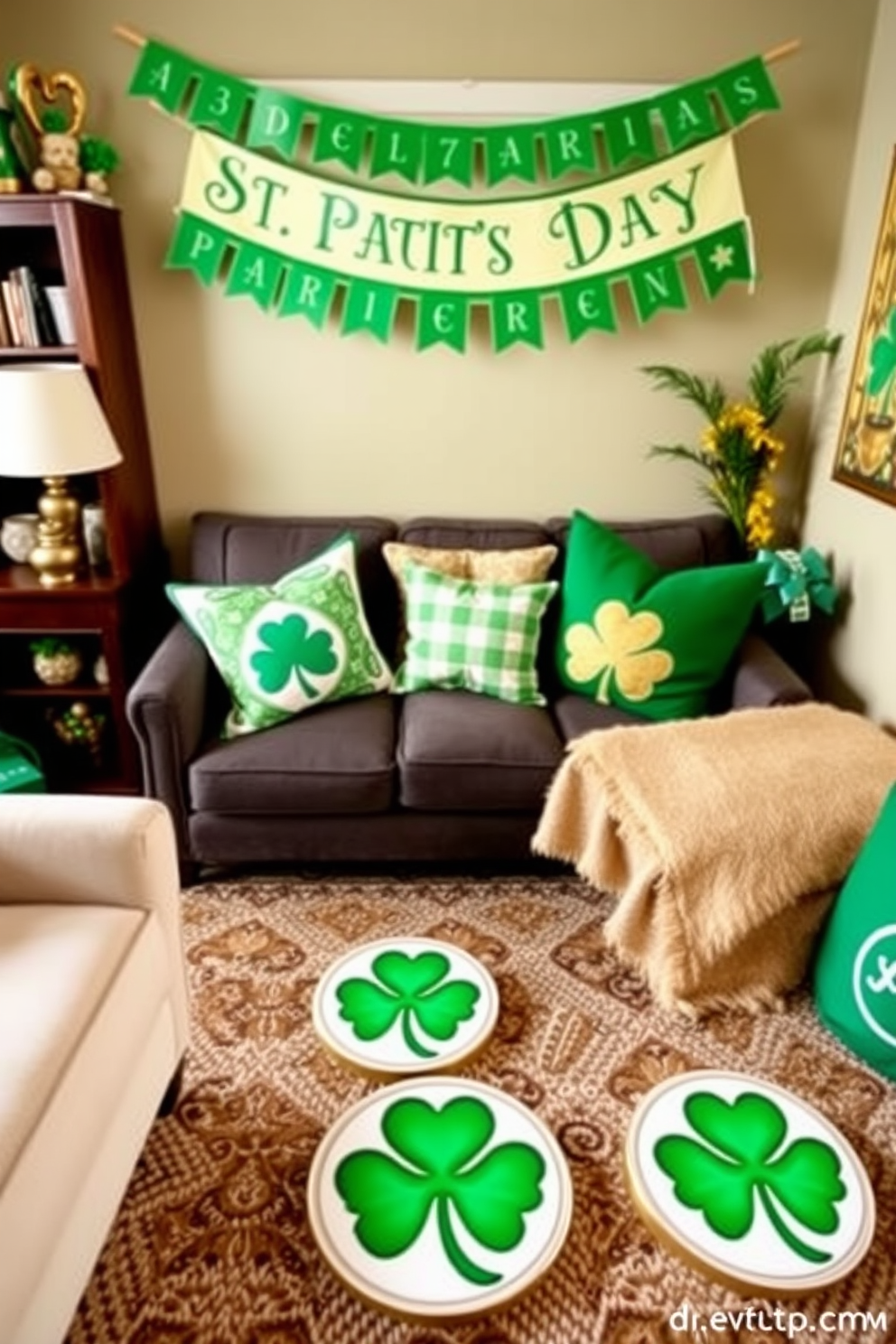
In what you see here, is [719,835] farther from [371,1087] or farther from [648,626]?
[371,1087]

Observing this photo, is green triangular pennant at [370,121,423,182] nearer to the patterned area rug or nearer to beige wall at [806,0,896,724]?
beige wall at [806,0,896,724]

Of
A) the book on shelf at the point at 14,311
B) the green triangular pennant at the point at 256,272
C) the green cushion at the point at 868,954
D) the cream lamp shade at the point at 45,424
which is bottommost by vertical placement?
the green cushion at the point at 868,954

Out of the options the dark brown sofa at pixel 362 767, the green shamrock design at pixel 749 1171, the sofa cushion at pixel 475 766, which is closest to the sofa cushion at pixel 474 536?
the dark brown sofa at pixel 362 767

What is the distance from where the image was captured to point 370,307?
7.61 ft

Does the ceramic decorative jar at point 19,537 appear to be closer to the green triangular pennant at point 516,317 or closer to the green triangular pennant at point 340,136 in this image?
the green triangular pennant at point 340,136

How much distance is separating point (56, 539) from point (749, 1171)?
7.22ft

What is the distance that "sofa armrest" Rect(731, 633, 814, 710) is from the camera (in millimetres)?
2000

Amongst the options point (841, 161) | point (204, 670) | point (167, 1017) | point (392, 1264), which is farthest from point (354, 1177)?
point (841, 161)

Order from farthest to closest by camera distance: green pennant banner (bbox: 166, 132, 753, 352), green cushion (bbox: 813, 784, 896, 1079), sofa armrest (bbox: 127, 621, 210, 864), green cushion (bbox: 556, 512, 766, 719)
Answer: green pennant banner (bbox: 166, 132, 753, 352) < green cushion (bbox: 556, 512, 766, 719) < sofa armrest (bbox: 127, 621, 210, 864) < green cushion (bbox: 813, 784, 896, 1079)

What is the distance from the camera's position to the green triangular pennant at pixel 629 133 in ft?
7.11

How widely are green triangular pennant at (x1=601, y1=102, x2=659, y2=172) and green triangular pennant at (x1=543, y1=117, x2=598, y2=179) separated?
4 cm

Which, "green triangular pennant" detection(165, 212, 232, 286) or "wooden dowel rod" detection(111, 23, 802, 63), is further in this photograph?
"green triangular pennant" detection(165, 212, 232, 286)

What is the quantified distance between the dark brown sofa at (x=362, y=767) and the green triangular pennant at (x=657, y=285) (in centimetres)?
103

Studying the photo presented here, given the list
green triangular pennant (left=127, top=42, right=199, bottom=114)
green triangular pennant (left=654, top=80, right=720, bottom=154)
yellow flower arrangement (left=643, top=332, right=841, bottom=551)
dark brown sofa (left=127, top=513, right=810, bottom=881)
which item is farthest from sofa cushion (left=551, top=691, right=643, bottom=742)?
green triangular pennant (left=127, top=42, right=199, bottom=114)
